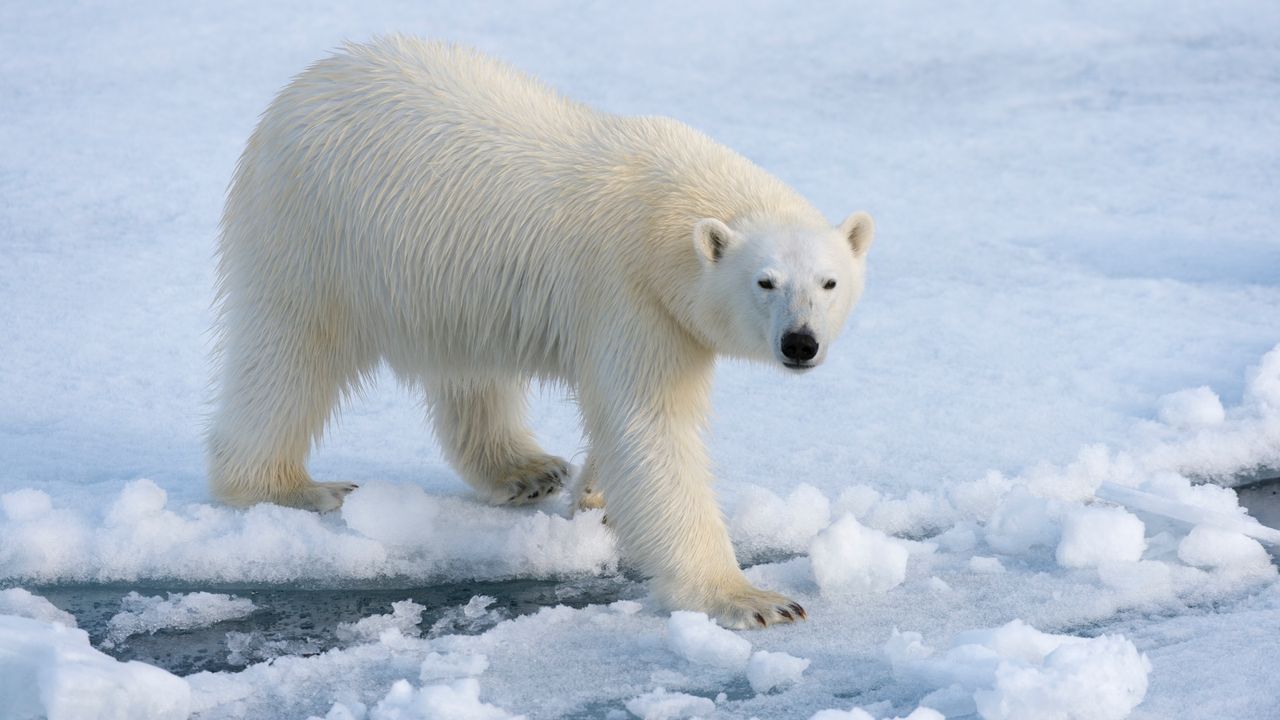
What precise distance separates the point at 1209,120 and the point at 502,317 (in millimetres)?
5871

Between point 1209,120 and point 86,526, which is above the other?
point 1209,120

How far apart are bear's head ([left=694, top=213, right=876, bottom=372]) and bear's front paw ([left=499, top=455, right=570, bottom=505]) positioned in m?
1.03

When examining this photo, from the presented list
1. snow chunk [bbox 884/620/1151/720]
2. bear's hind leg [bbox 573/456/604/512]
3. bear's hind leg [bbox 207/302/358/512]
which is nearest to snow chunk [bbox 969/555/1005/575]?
snow chunk [bbox 884/620/1151/720]

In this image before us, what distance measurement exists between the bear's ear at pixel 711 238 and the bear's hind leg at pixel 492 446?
104 centimetres

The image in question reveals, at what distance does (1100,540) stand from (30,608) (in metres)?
2.67

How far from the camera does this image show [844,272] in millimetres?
3592

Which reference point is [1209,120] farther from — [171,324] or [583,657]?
[583,657]

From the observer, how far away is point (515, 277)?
3855 millimetres

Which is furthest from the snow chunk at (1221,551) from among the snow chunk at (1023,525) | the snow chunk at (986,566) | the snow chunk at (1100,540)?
the snow chunk at (986,566)

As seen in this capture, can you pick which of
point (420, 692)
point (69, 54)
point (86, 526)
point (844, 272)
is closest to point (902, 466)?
point (844, 272)

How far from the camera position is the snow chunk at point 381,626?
3.56 m

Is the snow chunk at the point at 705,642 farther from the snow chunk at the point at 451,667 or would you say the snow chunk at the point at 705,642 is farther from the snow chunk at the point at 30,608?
the snow chunk at the point at 30,608

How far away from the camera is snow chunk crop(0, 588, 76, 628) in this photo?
3600 mm

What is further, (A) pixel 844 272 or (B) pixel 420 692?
(A) pixel 844 272
